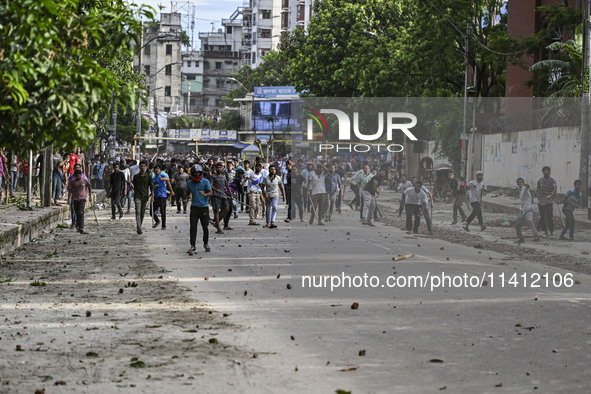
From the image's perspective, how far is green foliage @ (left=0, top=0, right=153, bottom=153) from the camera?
605 centimetres

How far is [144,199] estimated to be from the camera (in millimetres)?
→ 22141

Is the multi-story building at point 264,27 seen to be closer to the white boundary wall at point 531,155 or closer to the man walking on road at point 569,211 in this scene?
the white boundary wall at point 531,155

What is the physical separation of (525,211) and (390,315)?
1143 centimetres

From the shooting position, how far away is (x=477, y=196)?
19.9m

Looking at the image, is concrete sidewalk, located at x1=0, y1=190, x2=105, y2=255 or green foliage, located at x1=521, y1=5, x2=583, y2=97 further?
green foliage, located at x1=521, y1=5, x2=583, y2=97

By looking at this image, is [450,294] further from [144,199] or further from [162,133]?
[162,133]

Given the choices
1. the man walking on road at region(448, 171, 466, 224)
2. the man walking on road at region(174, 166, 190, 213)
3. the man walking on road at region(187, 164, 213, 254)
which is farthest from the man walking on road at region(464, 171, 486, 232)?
the man walking on road at region(174, 166, 190, 213)

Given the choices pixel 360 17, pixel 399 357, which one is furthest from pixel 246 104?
pixel 399 357

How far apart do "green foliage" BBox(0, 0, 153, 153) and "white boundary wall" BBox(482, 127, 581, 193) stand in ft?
47.7

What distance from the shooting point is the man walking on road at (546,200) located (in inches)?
816

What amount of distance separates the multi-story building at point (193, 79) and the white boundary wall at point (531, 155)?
412 feet

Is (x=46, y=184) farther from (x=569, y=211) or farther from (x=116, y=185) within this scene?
(x=569, y=211)

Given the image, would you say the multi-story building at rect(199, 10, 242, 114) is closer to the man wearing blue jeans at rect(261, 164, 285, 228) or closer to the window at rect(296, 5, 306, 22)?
the window at rect(296, 5, 306, 22)

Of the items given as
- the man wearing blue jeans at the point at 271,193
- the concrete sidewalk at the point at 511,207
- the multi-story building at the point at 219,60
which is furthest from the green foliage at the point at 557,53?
the multi-story building at the point at 219,60
